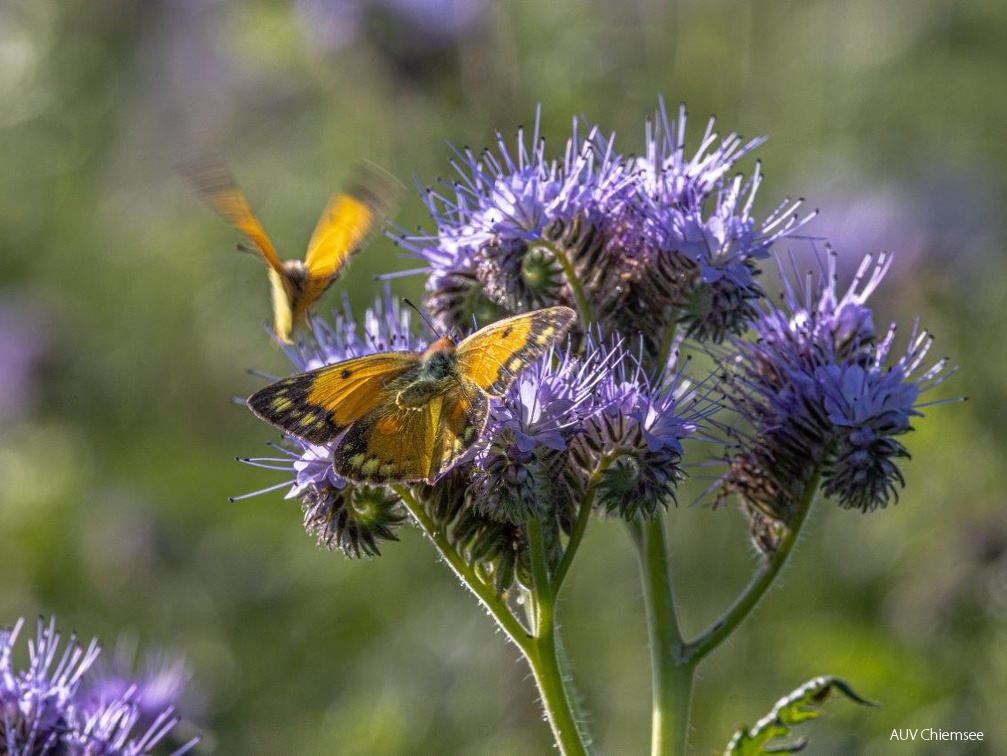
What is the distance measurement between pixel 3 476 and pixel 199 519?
3.64 feet

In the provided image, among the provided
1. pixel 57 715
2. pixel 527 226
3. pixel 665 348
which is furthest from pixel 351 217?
pixel 57 715

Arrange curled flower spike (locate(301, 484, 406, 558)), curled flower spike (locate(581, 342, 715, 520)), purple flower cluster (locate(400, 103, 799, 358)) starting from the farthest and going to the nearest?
1. purple flower cluster (locate(400, 103, 799, 358))
2. curled flower spike (locate(301, 484, 406, 558))
3. curled flower spike (locate(581, 342, 715, 520))

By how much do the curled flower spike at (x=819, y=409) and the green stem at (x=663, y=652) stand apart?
0.26 metres

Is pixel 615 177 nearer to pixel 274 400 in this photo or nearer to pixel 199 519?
pixel 274 400

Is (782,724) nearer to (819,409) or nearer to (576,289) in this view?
(819,409)

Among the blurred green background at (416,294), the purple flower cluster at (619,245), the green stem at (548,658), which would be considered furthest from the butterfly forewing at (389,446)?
the blurred green background at (416,294)

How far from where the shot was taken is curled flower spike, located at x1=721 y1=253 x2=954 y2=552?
3.45 meters

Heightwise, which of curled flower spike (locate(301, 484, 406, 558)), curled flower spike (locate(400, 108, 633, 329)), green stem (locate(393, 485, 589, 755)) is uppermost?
curled flower spike (locate(400, 108, 633, 329))

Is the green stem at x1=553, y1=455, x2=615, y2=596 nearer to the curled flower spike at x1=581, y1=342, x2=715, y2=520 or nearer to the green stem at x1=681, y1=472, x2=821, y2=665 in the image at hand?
the curled flower spike at x1=581, y1=342, x2=715, y2=520

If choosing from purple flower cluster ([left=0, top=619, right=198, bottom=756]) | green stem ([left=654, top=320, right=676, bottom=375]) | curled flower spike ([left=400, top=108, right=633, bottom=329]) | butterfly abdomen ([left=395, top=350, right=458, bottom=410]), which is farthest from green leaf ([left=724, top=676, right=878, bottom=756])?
purple flower cluster ([left=0, top=619, right=198, bottom=756])

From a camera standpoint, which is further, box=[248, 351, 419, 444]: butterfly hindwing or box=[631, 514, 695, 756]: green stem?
box=[631, 514, 695, 756]: green stem

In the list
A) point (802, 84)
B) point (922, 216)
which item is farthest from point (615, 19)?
point (922, 216)

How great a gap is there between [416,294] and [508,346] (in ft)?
12.7

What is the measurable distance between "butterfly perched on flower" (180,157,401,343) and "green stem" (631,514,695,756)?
1.29 meters
